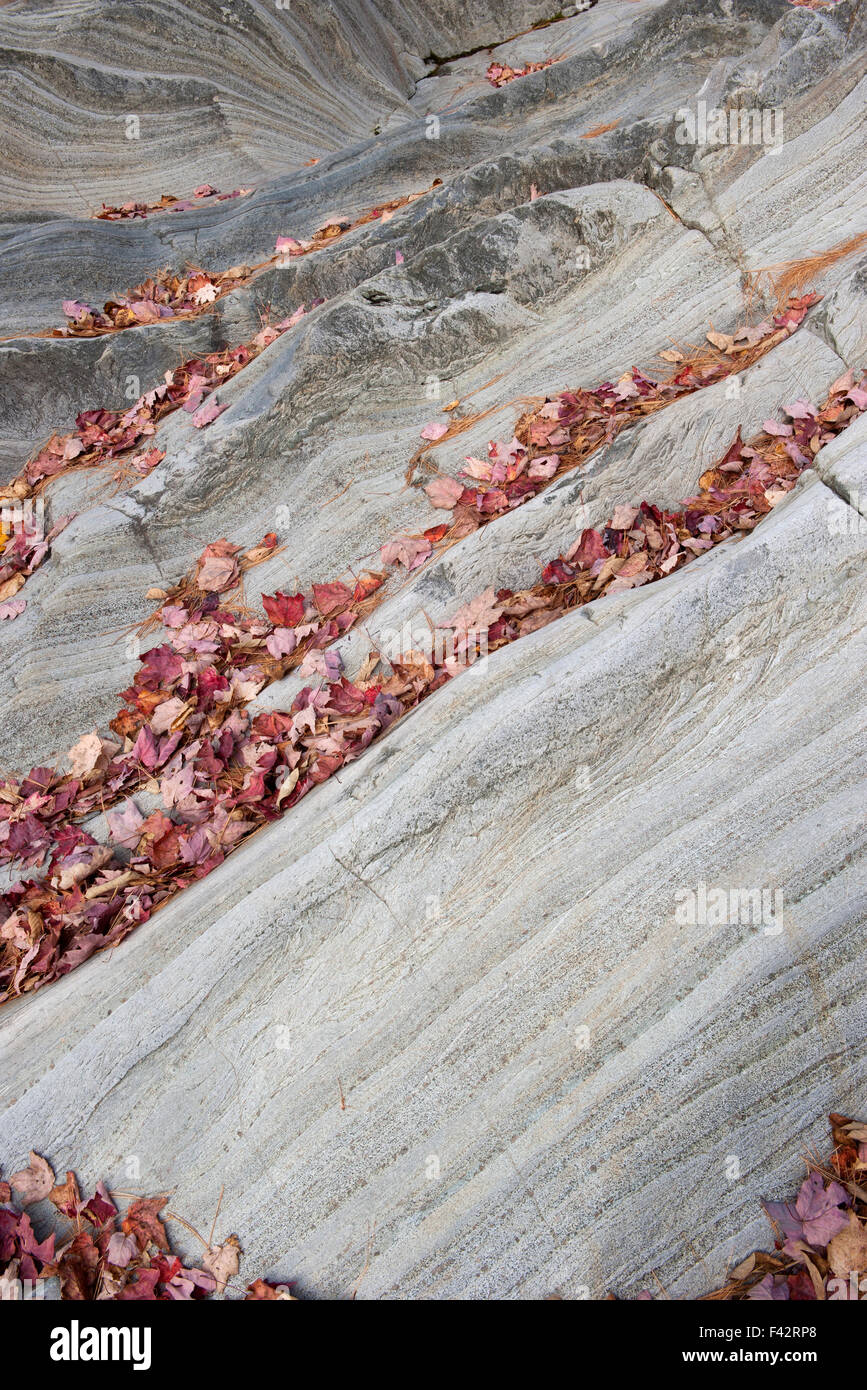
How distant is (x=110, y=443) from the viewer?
19.3ft

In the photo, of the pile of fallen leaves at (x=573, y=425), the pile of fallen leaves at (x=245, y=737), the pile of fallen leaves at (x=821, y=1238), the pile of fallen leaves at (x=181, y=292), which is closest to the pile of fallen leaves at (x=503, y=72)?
the pile of fallen leaves at (x=181, y=292)

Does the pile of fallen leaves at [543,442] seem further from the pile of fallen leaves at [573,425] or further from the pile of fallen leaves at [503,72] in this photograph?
the pile of fallen leaves at [503,72]

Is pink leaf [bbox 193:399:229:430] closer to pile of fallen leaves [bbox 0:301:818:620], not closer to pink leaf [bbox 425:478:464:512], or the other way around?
pile of fallen leaves [bbox 0:301:818:620]

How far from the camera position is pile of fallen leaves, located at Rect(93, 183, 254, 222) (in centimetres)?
820

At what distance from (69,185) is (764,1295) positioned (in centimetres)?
1034

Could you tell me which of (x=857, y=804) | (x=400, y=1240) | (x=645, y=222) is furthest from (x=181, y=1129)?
(x=645, y=222)

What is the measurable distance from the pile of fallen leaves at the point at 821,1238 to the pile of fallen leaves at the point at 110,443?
4.92 meters

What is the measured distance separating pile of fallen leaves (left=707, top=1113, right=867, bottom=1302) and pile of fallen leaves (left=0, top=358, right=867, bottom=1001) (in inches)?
89.3

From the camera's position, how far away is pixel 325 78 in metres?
9.38

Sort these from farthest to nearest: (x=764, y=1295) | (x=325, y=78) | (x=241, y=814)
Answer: (x=325, y=78), (x=241, y=814), (x=764, y=1295)

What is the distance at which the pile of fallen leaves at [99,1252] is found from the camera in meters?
2.81

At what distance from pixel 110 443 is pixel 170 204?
4.12 m

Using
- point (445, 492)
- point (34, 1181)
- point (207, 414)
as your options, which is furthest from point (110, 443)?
point (34, 1181)

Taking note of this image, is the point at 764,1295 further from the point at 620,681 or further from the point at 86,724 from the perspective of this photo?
the point at 86,724
